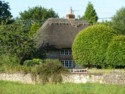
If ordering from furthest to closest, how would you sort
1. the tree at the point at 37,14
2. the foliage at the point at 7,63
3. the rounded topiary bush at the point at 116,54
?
the tree at the point at 37,14 < the rounded topiary bush at the point at 116,54 < the foliage at the point at 7,63

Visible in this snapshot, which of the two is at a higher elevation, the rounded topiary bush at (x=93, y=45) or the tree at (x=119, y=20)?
the tree at (x=119, y=20)

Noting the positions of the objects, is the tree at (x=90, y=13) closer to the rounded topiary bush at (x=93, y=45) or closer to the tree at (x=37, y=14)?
the tree at (x=37, y=14)

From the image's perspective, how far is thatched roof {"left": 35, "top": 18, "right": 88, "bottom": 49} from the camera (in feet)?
202

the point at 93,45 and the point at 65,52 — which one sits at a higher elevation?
the point at 93,45

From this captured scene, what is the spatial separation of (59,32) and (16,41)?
1241 cm

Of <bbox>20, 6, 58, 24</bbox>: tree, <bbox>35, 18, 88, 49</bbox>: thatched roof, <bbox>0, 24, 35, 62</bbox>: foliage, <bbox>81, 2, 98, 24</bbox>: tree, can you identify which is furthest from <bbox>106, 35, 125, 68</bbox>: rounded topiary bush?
<bbox>20, 6, 58, 24</bbox>: tree

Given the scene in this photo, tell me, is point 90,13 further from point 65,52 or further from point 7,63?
point 7,63

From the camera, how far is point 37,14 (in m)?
102

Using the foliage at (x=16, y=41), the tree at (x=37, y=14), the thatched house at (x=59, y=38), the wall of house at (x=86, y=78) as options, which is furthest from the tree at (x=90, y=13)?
the wall of house at (x=86, y=78)

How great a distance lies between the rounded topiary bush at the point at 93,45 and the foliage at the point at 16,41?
615cm

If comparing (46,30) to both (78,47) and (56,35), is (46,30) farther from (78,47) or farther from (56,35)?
(78,47)

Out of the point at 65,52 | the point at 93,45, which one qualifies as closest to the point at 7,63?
the point at 93,45

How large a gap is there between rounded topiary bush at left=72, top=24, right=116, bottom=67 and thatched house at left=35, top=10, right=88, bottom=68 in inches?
273

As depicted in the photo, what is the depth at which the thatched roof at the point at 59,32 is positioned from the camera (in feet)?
202
